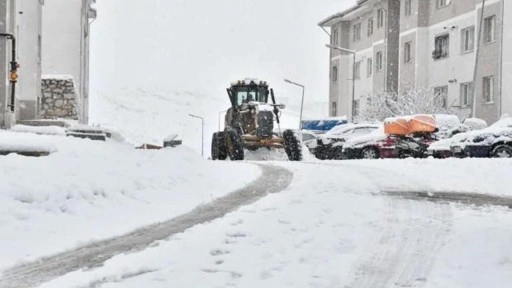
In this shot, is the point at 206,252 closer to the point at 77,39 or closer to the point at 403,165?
the point at 403,165

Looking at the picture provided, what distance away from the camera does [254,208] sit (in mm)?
8438

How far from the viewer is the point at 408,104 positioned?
3438cm

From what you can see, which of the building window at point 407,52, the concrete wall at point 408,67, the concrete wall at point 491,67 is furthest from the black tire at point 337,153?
the building window at point 407,52

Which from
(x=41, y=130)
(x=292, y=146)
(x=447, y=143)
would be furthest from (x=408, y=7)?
(x=41, y=130)

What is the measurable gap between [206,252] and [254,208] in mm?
2579

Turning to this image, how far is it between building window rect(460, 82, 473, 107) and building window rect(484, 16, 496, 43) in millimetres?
2603

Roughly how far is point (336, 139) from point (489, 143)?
9475 mm

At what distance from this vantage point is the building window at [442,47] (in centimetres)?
3546

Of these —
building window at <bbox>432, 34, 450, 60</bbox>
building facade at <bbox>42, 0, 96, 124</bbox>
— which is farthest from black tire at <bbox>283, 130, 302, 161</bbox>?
building window at <bbox>432, 34, 450, 60</bbox>

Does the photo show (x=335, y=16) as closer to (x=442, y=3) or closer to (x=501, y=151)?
(x=442, y=3)

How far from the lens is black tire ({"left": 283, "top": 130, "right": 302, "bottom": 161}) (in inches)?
791

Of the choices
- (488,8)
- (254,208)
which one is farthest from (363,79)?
(254,208)

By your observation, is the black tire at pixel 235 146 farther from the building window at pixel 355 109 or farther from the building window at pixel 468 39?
the building window at pixel 355 109

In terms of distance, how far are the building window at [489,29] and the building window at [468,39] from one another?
159 centimetres
